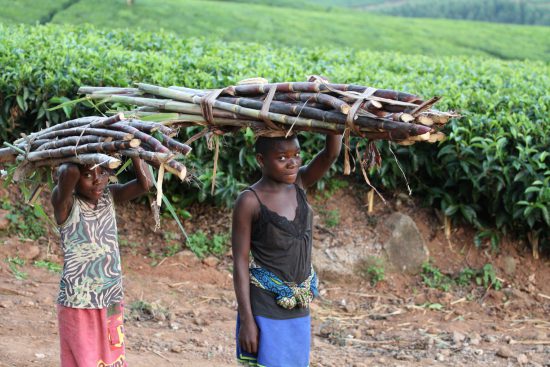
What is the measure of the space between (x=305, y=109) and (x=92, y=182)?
1.06 m

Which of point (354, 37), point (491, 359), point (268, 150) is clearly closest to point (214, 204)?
point (491, 359)

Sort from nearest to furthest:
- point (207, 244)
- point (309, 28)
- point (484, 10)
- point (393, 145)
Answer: point (207, 244) → point (393, 145) → point (309, 28) → point (484, 10)

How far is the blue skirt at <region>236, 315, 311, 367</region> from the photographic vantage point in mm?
3877

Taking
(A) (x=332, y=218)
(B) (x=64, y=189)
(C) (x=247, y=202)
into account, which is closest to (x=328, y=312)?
(A) (x=332, y=218)

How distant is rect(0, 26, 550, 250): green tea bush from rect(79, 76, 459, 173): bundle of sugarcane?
8.14 feet

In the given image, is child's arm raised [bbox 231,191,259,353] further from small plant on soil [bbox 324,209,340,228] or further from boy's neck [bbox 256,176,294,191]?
small plant on soil [bbox 324,209,340,228]

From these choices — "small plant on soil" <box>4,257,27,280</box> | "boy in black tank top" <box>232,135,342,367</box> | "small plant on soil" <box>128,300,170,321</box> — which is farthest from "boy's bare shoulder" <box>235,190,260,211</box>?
"small plant on soil" <box>4,257,27,280</box>

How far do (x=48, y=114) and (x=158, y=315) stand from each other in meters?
1.92

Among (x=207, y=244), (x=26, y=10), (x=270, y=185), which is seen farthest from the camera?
(x=26, y=10)

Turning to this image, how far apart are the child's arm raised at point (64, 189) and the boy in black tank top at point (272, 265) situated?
30.0 inches

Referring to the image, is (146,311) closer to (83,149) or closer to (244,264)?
(244,264)

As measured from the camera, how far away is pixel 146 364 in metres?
4.91

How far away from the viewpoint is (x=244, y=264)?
3924 millimetres

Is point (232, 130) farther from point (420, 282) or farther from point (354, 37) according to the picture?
point (354, 37)
